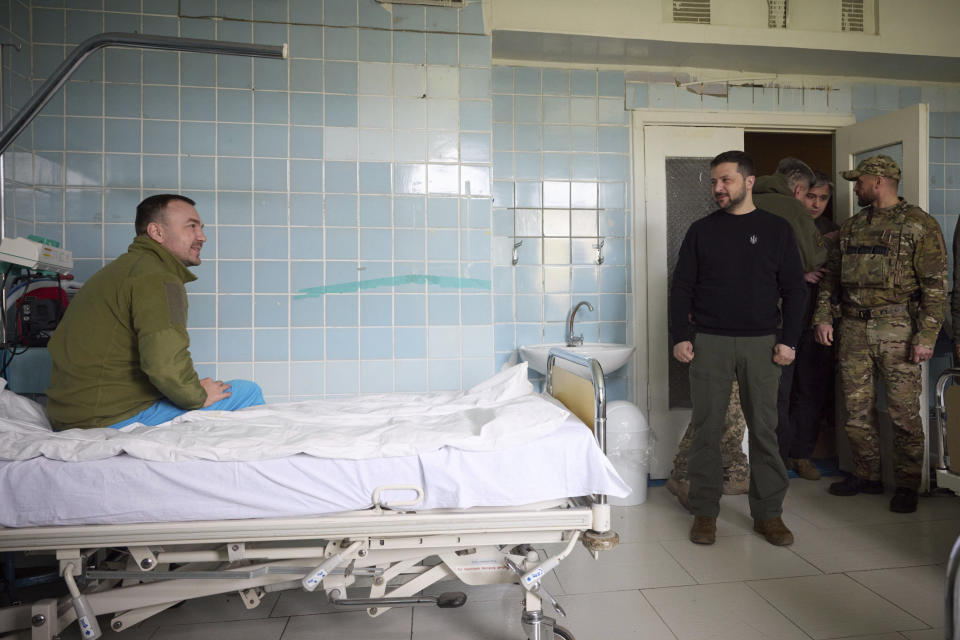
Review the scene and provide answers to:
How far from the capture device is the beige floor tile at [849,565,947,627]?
6.66 ft

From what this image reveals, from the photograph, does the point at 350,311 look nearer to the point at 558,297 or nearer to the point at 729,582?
the point at 558,297

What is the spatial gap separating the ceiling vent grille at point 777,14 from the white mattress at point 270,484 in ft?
10.1

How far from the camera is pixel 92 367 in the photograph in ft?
6.29

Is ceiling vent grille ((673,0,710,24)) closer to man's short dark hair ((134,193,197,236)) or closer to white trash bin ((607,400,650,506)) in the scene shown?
white trash bin ((607,400,650,506))

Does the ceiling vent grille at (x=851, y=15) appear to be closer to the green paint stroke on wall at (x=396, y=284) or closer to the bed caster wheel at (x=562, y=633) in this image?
the green paint stroke on wall at (x=396, y=284)

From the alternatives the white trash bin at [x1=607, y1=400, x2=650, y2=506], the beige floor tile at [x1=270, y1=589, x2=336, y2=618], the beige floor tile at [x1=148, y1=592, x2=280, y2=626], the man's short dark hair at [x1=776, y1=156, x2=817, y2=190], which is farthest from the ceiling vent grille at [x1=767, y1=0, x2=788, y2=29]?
the beige floor tile at [x1=148, y1=592, x2=280, y2=626]

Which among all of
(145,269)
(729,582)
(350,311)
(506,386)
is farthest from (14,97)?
(729,582)

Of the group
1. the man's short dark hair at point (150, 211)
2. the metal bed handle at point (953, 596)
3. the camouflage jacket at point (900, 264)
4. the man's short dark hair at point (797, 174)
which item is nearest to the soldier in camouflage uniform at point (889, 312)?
the camouflage jacket at point (900, 264)

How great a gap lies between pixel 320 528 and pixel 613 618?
3.55ft

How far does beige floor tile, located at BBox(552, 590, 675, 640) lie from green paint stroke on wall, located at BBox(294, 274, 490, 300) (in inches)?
59.3

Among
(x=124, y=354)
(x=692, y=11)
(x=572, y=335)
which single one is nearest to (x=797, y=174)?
(x=692, y=11)

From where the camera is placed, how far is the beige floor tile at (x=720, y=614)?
1.92 metres

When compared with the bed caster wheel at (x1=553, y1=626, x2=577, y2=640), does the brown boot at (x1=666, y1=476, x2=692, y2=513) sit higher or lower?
lower

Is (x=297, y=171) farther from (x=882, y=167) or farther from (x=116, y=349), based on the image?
(x=882, y=167)
